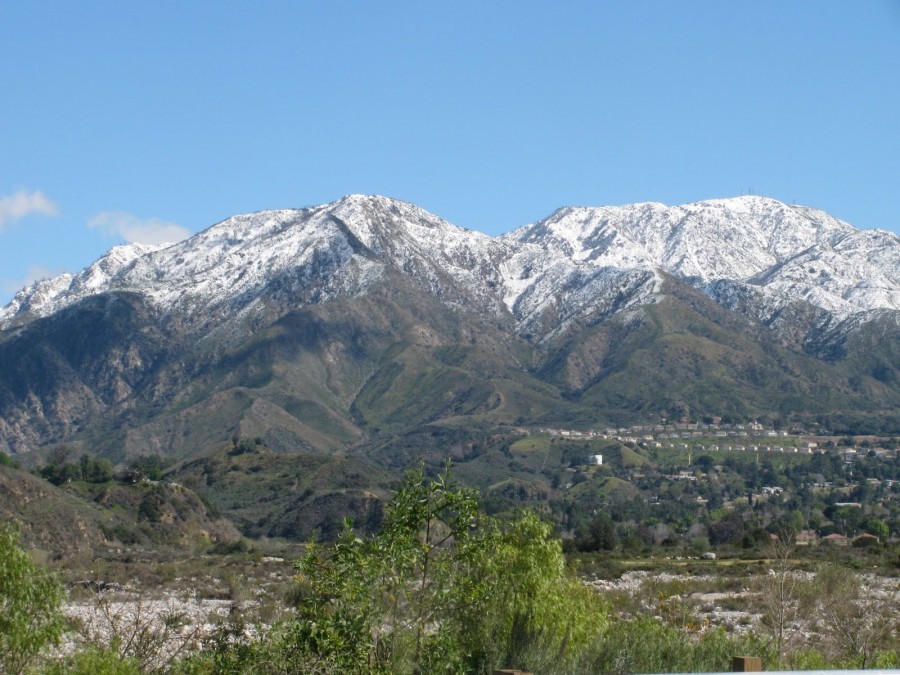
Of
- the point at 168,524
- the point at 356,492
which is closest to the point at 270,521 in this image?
the point at 356,492

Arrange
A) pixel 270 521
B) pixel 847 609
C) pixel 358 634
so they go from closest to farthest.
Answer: pixel 358 634
pixel 847 609
pixel 270 521

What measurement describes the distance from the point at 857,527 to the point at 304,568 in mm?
118088

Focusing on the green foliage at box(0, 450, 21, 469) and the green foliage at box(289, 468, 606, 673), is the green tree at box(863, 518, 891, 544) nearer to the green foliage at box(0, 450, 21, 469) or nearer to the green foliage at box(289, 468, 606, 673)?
the green foliage at box(0, 450, 21, 469)

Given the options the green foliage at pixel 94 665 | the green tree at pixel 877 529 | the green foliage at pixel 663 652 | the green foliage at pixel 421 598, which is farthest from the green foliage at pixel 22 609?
the green tree at pixel 877 529

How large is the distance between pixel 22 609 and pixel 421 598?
7.54m

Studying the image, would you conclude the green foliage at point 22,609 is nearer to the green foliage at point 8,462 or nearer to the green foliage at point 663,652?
the green foliage at point 663,652

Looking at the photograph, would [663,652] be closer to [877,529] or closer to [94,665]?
[94,665]

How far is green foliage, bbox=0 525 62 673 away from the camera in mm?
22016

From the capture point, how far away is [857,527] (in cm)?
12825

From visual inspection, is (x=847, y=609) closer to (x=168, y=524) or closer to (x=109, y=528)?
(x=109, y=528)

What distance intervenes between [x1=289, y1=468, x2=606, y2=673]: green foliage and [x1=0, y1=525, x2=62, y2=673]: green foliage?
4.90 meters

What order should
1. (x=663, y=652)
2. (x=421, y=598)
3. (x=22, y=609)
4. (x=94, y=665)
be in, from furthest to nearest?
(x=663, y=652)
(x=22, y=609)
(x=421, y=598)
(x=94, y=665)

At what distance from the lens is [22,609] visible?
22.0 metres

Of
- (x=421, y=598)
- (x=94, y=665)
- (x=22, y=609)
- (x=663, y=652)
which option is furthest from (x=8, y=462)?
(x=421, y=598)
